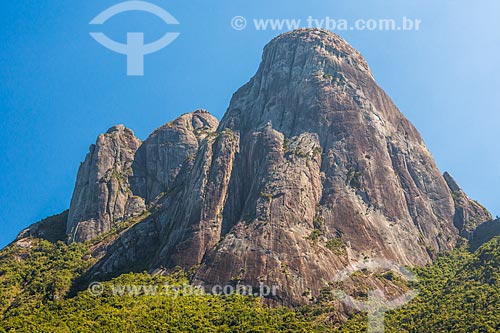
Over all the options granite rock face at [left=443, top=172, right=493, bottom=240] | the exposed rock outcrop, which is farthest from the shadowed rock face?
the exposed rock outcrop

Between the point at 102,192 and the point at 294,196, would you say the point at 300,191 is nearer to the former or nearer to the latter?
the point at 294,196

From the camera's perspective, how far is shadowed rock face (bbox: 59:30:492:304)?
324 ft

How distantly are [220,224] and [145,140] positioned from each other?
73.3 metres

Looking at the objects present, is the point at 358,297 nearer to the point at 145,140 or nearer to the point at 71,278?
the point at 71,278

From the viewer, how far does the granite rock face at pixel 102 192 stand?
142 metres

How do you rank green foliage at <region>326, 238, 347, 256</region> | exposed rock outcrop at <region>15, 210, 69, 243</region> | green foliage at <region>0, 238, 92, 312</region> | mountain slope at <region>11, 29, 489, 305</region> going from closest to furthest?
mountain slope at <region>11, 29, 489, 305</region> < green foliage at <region>326, 238, 347, 256</region> < green foliage at <region>0, 238, 92, 312</region> < exposed rock outcrop at <region>15, 210, 69, 243</region>

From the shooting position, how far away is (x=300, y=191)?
108m

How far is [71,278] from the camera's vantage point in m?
113

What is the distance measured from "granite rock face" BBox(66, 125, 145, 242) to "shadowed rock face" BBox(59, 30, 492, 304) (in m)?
2.96

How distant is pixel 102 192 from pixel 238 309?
7301 centimetres

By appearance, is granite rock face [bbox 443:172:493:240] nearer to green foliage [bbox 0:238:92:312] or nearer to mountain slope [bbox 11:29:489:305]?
mountain slope [bbox 11:29:489:305]

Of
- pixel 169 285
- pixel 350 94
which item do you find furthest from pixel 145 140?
pixel 169 285

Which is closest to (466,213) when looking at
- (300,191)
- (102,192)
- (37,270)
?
(300,191)

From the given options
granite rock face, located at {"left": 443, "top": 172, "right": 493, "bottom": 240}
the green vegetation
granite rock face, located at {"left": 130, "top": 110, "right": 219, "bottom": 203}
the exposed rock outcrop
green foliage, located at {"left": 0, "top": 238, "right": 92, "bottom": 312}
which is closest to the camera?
the green vegetation
